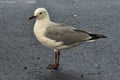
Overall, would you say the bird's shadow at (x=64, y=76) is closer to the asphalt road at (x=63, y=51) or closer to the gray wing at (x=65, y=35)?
the asphalt road at (x=63, y=51)

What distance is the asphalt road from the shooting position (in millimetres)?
5426

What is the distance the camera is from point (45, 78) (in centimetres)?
528

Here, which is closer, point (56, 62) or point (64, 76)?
point (64, 76)

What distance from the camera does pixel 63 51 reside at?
6176 mm

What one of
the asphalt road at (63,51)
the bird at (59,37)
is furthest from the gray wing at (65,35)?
the asphalt road at (63,51)

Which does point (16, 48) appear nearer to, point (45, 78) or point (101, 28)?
point (45, 78)

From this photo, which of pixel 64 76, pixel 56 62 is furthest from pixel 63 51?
pixel 64 76

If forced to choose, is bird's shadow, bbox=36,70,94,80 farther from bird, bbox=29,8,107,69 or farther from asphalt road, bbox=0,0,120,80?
bird, bbox=29,8,107,69

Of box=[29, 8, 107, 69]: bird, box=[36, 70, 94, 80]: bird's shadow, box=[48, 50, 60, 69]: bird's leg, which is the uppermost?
box=[29, 8, 107, 69]: bird

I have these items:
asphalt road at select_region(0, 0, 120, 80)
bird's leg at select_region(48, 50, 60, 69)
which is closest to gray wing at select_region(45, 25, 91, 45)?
bird's leg at select_region(48, 50, 60, 69)

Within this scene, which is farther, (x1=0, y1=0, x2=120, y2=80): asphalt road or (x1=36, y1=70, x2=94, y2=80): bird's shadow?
(x1=0, y1=0, x2=120, y2=80): asphalt road

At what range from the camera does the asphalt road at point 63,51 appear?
17.8 feet

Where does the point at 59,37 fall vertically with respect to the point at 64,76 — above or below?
above

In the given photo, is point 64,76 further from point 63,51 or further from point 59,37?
point 63,51
